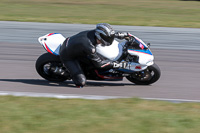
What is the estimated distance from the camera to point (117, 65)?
26.0 feet

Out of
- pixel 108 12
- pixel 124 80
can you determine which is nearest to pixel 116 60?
pixel 124 80

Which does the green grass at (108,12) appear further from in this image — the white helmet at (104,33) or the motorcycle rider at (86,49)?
the white helmet at (104,33)

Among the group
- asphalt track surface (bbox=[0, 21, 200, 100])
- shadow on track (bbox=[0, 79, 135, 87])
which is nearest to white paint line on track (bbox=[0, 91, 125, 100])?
asphalt track surface (bbox=[0, 21, 200, 100])

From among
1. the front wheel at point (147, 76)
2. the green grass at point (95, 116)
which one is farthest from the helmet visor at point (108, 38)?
the green grass at point (95, 116)

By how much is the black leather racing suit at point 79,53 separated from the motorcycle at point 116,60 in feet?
0.57

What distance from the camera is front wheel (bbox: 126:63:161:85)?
8070mm

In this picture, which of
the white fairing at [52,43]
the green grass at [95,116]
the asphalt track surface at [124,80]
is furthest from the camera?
the white fairing at [52,43]

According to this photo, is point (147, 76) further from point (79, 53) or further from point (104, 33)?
point (79, 53)

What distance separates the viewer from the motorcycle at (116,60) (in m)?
7.91

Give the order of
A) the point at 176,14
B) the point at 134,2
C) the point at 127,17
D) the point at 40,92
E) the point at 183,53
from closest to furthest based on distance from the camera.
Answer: the point at 40,92 < the point at 183,53 < the point at 127,17 < the point at 176,14 < the point at 134,2

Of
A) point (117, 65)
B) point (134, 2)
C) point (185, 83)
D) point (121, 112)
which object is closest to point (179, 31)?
point (185, 83)

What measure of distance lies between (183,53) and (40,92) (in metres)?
5.77

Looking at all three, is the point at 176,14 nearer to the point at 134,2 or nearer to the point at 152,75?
the point at 134,2

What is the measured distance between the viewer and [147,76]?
27.0 ft
